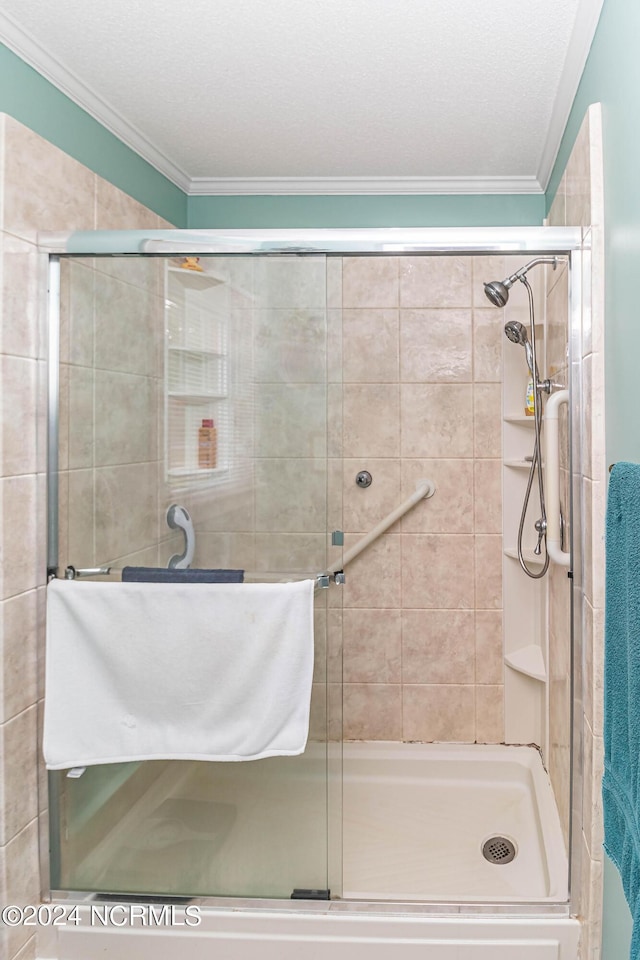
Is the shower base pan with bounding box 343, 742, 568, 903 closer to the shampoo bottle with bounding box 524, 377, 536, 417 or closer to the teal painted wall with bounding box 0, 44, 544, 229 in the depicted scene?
the shampoo bottle with bounding box 524, 377, 536, 417

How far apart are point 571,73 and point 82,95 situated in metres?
1.35

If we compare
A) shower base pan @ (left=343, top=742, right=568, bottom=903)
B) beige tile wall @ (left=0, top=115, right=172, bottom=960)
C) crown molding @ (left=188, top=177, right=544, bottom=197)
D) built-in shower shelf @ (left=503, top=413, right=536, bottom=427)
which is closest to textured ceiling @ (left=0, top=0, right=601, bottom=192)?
crown molding @ (left=188, top=177, right=544, bottom=197)

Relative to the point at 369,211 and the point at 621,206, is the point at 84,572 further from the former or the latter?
the point at 369,211

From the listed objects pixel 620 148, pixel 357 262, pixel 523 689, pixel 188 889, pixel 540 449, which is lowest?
pixel 188 889

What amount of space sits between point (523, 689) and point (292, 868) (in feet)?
4.28

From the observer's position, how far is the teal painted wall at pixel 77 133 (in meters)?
1.67

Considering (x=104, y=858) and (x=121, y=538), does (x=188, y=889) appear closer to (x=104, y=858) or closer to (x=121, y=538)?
(x=104, y=858)

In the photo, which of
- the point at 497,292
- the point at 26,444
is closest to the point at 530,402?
the point at 497,292

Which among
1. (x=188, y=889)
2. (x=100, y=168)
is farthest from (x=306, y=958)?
(x=100, y=168)

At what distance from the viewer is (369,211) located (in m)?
2.70

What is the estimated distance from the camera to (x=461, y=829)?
90.7 inches

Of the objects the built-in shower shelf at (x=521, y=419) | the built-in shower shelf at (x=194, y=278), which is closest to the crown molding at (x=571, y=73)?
the built-in shower shelf at (x=521, y=419)

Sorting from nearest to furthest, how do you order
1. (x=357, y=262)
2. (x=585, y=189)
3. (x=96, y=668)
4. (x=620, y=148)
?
1. (x=620, y=148)
2. (x=585, y=189)
3. (x=96, y=668)
4. (x=357, y=262)

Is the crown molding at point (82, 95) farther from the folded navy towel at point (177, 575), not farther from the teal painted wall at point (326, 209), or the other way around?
the folded navy towel at point (177, 575)
